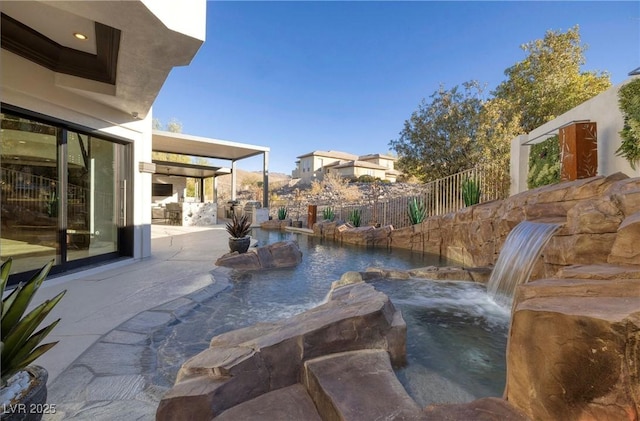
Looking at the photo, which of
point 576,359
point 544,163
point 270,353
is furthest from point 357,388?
point 544,163

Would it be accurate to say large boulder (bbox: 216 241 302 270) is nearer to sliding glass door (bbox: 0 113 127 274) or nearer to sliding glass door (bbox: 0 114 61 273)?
sliding glass door (bbox: 0 113 127 274)

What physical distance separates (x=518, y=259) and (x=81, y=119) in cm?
736

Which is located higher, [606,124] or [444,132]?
[444,132]

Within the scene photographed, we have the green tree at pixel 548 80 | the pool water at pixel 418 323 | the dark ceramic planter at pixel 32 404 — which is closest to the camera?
the dark ceramic planter at pixel 32 404

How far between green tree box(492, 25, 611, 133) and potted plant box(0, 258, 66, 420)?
1560 cm

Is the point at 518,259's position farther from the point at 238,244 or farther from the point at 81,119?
the point at 81,119

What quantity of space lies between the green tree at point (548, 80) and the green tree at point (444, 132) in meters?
1.60

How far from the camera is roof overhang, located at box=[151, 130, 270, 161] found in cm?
1108

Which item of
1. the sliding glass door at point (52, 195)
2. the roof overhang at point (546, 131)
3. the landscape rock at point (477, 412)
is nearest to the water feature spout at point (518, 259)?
the landscape rock at point (477, 412)

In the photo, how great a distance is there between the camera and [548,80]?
42.6 feet

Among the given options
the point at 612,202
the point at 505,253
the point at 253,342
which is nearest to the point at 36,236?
the point at 253,342

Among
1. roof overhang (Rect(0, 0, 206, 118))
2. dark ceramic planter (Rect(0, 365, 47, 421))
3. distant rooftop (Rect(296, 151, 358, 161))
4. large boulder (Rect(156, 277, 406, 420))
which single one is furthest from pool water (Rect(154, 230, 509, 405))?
distant rooftop (Rect(296, 151, 358, 161))

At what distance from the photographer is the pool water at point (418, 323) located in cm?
211

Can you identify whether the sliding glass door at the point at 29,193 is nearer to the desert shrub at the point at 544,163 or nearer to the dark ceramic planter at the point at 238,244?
the dark ceramic planter at the point at 238,244
